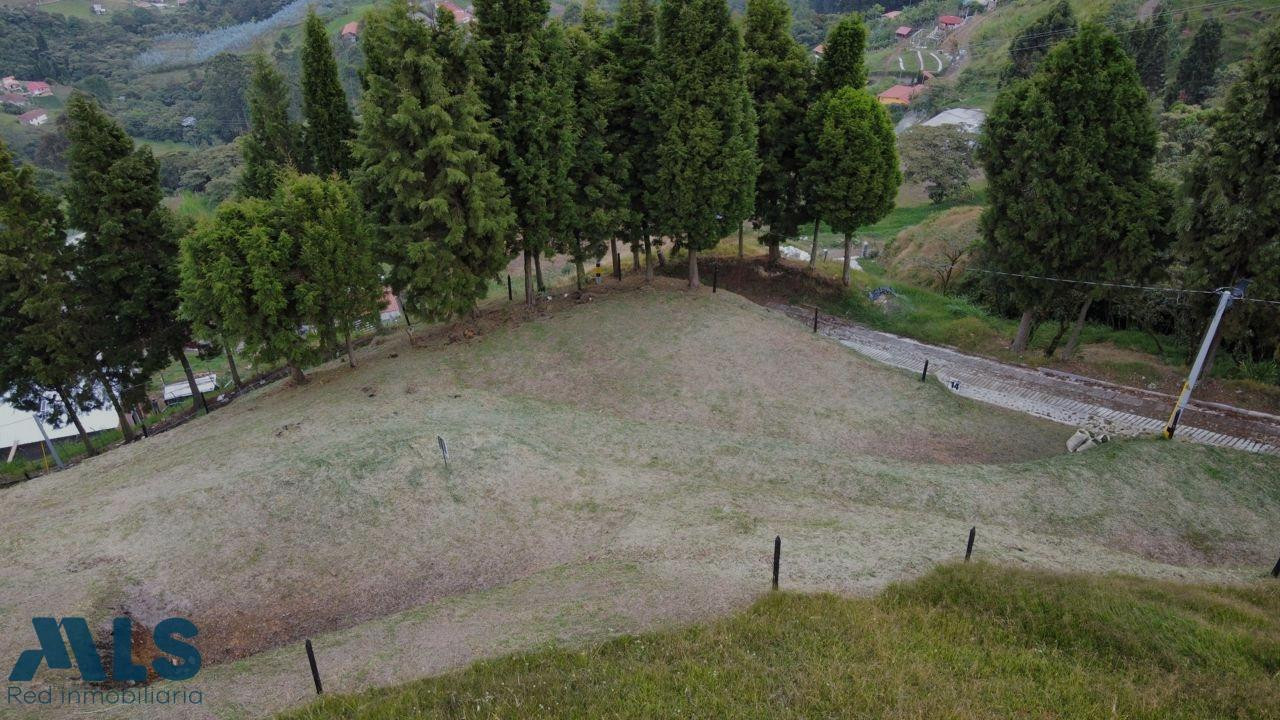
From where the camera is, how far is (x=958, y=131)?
198ft

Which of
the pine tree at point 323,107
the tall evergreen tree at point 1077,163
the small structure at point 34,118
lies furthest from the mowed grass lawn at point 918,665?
the small structure at point 34,118

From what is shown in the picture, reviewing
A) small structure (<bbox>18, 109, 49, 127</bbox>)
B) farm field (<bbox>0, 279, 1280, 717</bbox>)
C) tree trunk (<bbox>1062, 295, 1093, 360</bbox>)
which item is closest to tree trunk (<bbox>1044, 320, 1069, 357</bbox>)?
tree trunk (<bbox>1062, 295, 1093, 360</bbox>)

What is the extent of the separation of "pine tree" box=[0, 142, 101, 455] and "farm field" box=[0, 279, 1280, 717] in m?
6.09

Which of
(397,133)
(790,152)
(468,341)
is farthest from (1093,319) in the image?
(397,133)

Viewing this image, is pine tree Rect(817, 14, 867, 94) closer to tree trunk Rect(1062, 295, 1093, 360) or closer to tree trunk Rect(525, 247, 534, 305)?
tree trunk Rect(1062, 295, 1093, 360)

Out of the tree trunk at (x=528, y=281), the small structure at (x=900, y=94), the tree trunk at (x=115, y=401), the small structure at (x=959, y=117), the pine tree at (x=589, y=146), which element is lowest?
the tree trunk at (x=115, y=401)

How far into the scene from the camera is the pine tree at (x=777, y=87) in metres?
32.8

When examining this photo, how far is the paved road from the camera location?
69.4 ft

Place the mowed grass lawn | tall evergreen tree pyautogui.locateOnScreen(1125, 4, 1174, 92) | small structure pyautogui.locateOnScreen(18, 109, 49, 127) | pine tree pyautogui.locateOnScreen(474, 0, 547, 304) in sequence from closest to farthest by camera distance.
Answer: the mowed grass lawn, pine tree pyautogui.locateOnScreen(474, 0, 547, 304), tall evergreen tree pyautogui.locateOnScreen(1125, 4, 1174, 92), small structure pyautogui.locateOnScreen(18, 109, 49, 127)

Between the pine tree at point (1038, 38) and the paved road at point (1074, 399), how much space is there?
58542 mm

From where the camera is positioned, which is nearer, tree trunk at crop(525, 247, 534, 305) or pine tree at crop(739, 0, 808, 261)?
tree trunk at crop(525, 247, 534, 305)

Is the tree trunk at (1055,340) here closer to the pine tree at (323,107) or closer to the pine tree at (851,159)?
the pine tree at (851,159)

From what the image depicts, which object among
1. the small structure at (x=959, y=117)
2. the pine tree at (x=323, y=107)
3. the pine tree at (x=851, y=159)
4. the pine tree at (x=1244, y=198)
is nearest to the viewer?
the pine tree at (x=1244, y=198)

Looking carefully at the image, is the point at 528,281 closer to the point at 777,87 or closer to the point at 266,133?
the point at 266,133
